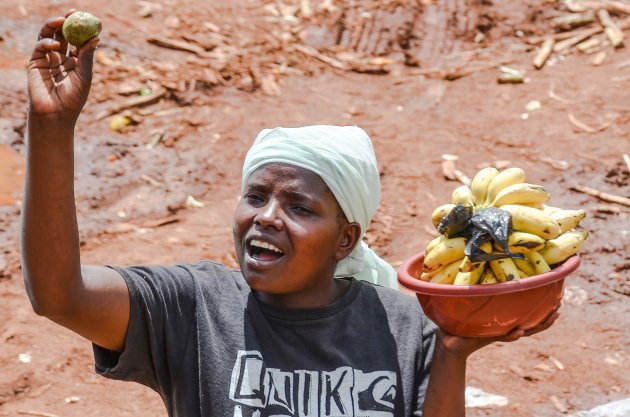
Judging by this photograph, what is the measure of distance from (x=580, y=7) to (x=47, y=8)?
202 inches

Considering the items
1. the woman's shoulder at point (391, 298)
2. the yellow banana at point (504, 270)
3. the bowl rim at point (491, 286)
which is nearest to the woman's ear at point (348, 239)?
the woman's shoulder at point (391, 298)

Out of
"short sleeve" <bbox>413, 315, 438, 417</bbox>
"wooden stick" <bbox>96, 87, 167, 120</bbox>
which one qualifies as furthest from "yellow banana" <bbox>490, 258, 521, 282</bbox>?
"wooden stick" <bbox>96, 87, 167, 120</bbox>

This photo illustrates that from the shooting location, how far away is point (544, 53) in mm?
9281

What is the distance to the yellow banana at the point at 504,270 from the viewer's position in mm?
2475

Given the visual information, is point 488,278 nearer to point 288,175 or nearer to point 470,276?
point 470,276

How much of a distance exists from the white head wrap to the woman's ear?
0.02 m

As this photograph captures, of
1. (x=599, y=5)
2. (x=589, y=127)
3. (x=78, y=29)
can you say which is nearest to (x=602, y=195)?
(x=589, y=127)

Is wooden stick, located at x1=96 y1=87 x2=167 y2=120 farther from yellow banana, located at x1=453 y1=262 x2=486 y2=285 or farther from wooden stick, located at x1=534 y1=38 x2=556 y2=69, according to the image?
yellow banana, located at x1=453 y1=262 x2=486 y2=285

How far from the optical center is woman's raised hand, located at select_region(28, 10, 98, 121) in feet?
7.39

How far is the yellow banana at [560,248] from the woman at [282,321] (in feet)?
0.51

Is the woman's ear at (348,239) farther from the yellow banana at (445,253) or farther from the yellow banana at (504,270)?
the yellow banana at (504,270)

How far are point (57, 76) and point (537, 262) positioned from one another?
1257 millimetres

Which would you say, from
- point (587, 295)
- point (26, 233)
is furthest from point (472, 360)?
point (26, 233)

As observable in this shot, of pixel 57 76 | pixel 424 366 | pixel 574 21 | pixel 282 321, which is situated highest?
pixel 57 76
